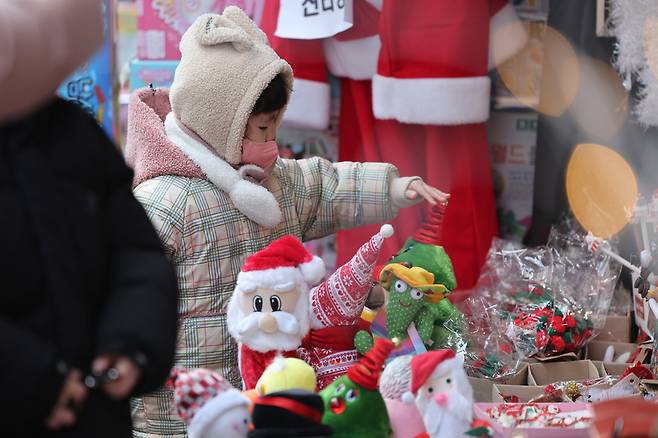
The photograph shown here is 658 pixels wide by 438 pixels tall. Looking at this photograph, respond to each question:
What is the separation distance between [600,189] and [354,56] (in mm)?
841

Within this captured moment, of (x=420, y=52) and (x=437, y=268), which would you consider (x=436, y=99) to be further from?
(x=437, y=268)

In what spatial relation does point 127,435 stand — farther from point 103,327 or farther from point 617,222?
point 617,222

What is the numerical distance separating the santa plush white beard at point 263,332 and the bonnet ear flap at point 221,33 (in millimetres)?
585

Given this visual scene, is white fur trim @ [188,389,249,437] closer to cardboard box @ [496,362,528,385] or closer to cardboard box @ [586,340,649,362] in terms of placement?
cardboard box @ [496,362,528,385]

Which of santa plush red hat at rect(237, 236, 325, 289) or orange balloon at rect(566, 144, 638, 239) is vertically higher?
santa plush red hat at rect(237, 236, 325, 289)

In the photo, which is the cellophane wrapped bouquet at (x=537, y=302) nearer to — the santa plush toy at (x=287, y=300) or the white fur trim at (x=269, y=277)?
the santa plush toy at (x=287, y=300)

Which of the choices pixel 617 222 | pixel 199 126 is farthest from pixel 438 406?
pixel 617 222

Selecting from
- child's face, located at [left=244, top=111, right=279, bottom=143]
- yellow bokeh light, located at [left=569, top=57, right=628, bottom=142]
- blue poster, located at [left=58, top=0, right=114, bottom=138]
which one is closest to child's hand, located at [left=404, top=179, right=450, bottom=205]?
child's face, located at [left=244, top=111, right=279, bottom=143]

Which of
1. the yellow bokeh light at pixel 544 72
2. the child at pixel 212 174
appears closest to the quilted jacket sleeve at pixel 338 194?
the child at pixel 212 174

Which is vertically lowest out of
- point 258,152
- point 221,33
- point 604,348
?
point 604,348

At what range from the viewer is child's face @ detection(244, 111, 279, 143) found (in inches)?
77.5

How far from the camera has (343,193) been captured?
85.0 inches

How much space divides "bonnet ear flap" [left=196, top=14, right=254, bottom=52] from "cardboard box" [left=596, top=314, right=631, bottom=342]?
3.71ft

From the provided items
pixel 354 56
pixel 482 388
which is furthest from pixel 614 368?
pixel 354 56
